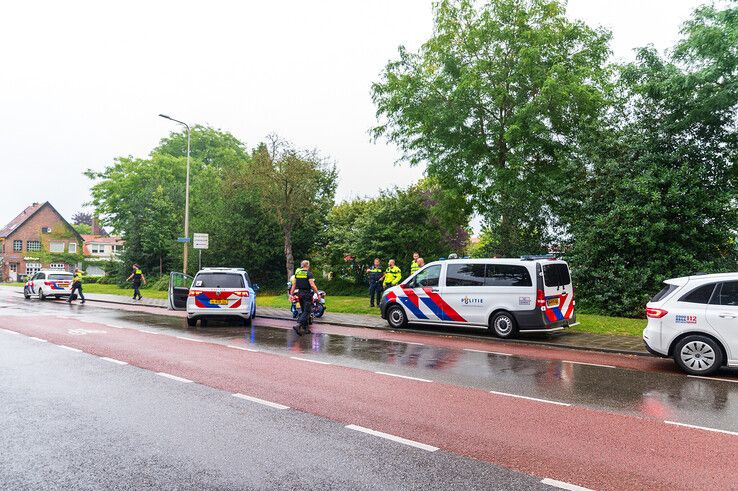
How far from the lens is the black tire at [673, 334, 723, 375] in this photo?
26.8 feet

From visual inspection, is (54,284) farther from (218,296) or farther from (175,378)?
(175,378)

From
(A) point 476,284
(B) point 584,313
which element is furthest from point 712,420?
(B) point 584,313

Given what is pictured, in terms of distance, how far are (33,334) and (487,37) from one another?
17835 millimetres

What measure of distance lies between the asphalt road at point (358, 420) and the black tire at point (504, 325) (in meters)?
2.02

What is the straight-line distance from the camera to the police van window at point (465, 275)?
42.4 feet

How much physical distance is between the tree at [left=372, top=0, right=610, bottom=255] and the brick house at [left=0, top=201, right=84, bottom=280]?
66.4 m

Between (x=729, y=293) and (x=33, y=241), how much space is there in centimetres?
8720

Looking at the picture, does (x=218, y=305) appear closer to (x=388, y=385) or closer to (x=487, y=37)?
(x=388, y=385)

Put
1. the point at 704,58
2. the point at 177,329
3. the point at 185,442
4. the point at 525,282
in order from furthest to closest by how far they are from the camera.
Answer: the point at 704,58 → the point at 177,329 → the point at 525,282 → the point at 185,442

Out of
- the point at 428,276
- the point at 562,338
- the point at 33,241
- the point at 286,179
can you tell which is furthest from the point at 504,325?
the point at 33,241

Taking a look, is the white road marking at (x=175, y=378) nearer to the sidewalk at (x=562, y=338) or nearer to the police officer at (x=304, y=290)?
the police officer at (x=304, y=290)

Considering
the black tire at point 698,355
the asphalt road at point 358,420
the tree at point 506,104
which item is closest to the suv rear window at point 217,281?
the asphalt road at point 358,420

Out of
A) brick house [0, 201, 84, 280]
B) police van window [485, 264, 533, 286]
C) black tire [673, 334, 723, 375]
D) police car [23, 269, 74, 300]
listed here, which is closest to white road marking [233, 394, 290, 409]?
black tire [673, 334, 723, 375]

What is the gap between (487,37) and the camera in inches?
802
